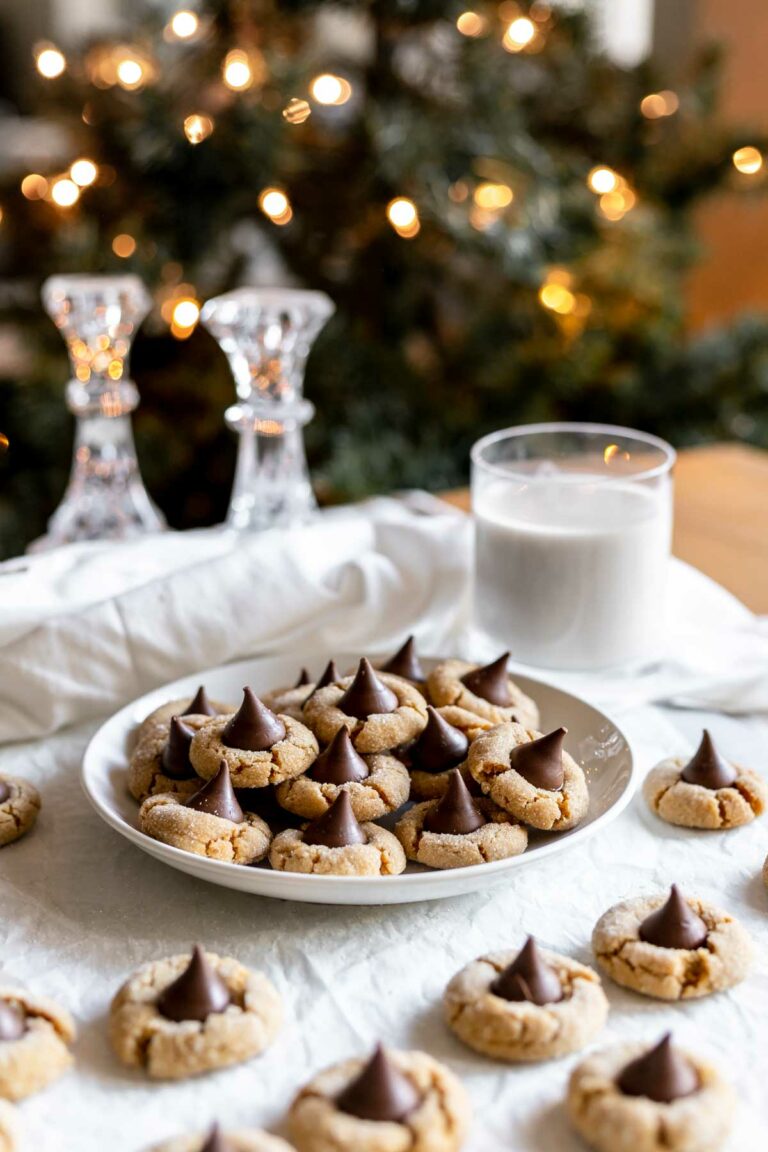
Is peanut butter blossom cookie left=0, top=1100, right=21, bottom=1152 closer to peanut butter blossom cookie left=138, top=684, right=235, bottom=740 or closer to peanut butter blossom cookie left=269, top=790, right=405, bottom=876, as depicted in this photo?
peanut butter blossom cookie left=269, top=790, right=405, bottom=876

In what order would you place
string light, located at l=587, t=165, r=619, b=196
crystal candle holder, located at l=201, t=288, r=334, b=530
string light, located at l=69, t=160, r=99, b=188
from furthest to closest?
string light, located at l=587, t=165, r=619, b=196 → string light, located at l=69, t=160, r=99, b=188 → crystal candle holder, located at l=201, t=288, r=334, b=530

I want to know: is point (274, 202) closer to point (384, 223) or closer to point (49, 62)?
point (384, 223)

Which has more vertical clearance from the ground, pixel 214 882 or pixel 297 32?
pixel 297 32

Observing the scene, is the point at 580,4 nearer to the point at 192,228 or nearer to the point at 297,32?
the point at 297,32

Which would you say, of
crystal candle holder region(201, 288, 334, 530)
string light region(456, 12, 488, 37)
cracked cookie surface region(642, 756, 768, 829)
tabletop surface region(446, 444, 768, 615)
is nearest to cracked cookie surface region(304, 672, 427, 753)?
cracked cookie surface region(642, 756, 768, 829)

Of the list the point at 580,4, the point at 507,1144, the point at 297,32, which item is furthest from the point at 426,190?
the point at 507,1144

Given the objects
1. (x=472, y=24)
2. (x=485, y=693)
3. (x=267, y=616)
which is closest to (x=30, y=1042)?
(x=485, y=693)
